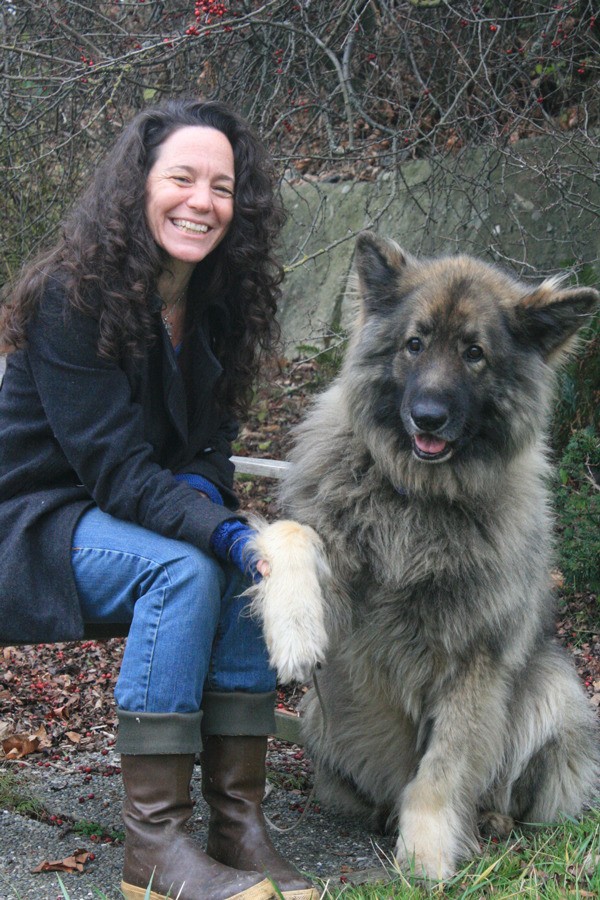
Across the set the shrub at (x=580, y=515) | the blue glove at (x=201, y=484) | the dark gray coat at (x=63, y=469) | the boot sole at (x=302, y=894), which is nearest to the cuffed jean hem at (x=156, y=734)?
the dark gray coat at (x=63, y=469)

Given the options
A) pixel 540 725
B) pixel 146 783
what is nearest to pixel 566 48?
pixel 540 725

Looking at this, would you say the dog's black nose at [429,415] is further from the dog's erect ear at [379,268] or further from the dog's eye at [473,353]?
the dog's erect ear at [379,268]

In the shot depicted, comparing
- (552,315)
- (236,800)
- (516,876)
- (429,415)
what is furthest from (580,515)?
(236,800)

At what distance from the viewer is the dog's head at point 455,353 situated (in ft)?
9.83

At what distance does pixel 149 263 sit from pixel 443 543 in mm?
1228

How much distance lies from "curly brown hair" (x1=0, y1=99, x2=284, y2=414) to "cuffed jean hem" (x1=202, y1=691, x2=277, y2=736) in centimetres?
101

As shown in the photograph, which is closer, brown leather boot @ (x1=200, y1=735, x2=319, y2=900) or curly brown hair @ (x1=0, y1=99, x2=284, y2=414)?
brown leather boot @ (x1=200, y1=735, x2=319, y2=900)

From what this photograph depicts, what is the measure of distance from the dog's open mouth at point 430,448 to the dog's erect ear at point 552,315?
0.45 meters

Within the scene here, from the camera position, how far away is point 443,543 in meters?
3.03

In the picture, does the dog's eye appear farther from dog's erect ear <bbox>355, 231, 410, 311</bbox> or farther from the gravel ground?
the gravel ground

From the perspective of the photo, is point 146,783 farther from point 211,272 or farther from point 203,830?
point 211,272

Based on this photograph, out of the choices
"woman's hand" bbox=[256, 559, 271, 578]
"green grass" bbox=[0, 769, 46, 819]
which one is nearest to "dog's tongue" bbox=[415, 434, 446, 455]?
"woman's hand" bbox=[256, 559, 271, 578]

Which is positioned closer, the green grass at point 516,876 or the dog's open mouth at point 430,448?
the green grass at point 516,876

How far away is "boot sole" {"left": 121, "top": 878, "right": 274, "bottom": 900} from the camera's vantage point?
2.40 m
